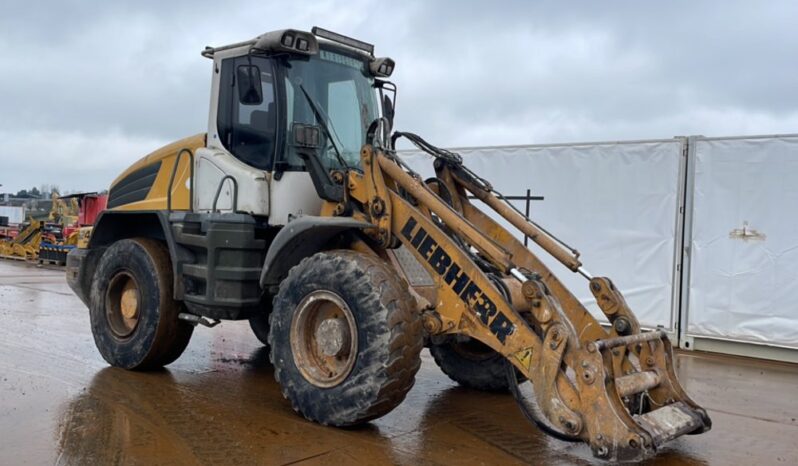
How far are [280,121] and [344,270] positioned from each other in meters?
1.72

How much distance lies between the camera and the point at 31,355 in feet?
24.2

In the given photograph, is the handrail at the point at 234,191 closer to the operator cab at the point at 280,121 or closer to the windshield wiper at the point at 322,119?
the operator cab at the point at 280,121

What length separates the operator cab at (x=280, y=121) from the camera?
19.6ft

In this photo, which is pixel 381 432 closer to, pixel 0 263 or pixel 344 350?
pixel 344 350

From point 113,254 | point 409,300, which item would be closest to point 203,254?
point 113,254

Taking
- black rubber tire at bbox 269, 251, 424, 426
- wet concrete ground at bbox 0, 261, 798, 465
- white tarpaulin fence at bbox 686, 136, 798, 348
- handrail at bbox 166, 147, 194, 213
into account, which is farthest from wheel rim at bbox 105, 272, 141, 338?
white tarpaulin fence at bbox 686, 136, 798, 348

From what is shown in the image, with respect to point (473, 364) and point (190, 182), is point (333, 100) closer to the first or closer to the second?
point (190, 182)

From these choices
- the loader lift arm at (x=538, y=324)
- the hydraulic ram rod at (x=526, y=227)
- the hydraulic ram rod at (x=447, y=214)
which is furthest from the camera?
the hydraulic ram rod at (x=526, y=227)

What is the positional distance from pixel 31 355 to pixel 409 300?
15.5ft

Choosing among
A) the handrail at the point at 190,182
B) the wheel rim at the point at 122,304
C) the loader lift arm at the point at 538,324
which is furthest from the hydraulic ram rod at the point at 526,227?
the wheel rim at the point at 122,304

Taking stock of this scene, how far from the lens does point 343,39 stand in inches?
251

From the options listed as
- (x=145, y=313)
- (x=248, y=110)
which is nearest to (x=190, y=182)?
(x=248, y=110)

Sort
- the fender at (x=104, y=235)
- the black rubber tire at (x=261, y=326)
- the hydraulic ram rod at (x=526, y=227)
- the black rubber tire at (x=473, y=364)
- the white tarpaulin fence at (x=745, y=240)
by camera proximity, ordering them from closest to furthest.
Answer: the hydraulic ram rod at (x=526, y=227) < the black rubber tire at (x=473, y=364) < the fender at (x=104, y=235) < the black rubber tire at (x=261, y=326) < the white tarpaulin fence at (x=745, y=240)

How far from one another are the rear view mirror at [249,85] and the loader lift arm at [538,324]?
1.21 m
